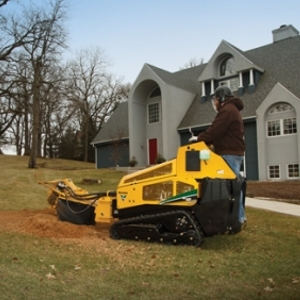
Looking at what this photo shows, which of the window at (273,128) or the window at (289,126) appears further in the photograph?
the window at (273,128)

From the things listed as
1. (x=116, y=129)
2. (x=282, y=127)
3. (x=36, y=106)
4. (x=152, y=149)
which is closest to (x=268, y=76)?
(x=282, y=127)

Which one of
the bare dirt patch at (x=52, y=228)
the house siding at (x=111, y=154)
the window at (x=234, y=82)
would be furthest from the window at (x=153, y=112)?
the bare dirt patch at (x=52, y=228)

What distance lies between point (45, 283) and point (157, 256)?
1.58m

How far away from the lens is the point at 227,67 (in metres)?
23.8

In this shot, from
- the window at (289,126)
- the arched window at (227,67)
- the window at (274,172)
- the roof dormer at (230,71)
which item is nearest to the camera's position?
the window at (289,126)

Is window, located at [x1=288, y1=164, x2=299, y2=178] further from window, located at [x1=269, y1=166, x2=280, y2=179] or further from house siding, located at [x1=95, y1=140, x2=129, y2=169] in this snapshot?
house siding, located at [x1=95, y1=140, x2=129, y2=169]

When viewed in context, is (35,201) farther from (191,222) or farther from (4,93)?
(4,93)

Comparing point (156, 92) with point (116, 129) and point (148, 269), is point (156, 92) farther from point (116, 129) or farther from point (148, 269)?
point (148, 269)

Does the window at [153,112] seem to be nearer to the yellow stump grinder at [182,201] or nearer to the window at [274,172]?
the window at [274,172]

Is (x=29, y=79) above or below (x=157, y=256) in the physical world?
above

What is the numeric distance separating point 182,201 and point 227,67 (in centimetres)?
→ 2006

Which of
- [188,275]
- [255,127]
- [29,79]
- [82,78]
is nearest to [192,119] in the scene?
[255,127]

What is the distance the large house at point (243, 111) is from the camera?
63.9 ft

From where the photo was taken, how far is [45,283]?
148 inches
